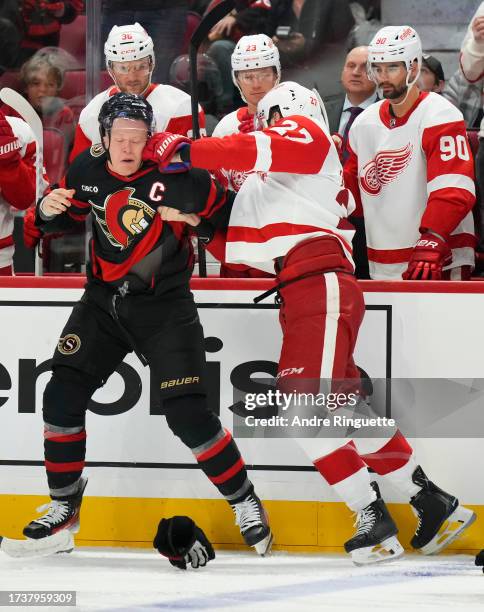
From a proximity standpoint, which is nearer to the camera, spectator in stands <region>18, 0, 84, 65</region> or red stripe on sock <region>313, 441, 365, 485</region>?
red stripe on sock <region>313, 441, 365, 485</region>

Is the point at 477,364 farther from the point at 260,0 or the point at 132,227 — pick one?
the point at 260,0

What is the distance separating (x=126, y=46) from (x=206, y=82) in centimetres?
83

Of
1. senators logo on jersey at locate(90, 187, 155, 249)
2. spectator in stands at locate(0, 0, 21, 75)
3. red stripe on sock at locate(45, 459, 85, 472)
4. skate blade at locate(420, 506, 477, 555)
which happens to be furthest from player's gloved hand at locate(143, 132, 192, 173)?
spectator in stands at locate(0, 0, 21, 75)

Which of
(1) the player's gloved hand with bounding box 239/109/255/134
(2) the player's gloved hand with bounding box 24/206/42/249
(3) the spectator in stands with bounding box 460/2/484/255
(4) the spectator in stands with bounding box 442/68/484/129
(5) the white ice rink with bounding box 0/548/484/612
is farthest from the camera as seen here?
(4) the spectator in stands with bounding box 442/68/484/129

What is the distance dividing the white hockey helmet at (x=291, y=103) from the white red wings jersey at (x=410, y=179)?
0.54m

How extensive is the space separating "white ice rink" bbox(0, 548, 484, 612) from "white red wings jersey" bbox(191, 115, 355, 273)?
835 millimetres

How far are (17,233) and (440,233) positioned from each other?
1.74 metres

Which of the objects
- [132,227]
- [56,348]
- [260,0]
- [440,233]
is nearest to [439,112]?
[440,233]

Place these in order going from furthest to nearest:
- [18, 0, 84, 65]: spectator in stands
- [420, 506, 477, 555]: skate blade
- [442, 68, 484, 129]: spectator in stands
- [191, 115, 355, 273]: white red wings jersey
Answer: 1. [18, 0, 84, 65]: spectator in stands
2. [442, 68, 484, 129]: spectator in stands
3. [420, 506, 477, 555]: skate blade
4. [191, 115, 355, 273]: white red wings jersey

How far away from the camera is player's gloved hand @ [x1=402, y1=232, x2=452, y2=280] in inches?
132

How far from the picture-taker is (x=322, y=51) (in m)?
4.85

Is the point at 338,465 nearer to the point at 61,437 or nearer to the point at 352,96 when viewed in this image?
the point at 61,437

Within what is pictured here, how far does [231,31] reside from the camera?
16.1 ft

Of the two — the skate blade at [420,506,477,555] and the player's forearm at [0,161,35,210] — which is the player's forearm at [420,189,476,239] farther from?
the player's forearm at [0,161,35,210]
